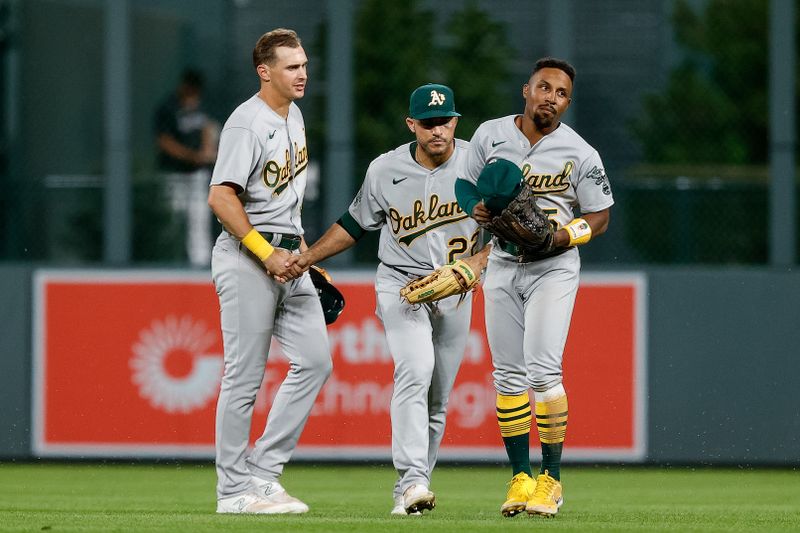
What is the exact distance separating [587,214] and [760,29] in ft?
20.5

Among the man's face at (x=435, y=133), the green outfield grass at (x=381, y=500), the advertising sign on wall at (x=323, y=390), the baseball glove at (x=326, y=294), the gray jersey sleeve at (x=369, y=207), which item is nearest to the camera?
the green outfield grass at (x=381, y=500)

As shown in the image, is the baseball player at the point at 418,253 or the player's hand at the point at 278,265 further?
the baseball player at the point at 418,253

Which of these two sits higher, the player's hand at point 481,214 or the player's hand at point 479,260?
the player's hand at point 481,214

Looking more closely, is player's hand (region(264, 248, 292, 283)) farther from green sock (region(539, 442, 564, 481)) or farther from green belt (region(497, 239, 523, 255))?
green sock (region(539, 442, 564, 481))

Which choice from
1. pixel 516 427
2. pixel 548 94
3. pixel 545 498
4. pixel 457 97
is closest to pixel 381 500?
pixel 516 427

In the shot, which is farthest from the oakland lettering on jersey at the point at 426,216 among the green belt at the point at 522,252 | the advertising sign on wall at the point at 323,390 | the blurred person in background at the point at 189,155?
the blurred person in background at the point at 189,155

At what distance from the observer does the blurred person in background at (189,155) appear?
10609mm

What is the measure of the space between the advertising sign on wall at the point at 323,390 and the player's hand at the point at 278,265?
325cm

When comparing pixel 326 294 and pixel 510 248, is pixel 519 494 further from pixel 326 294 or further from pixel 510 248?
pixel 326 294

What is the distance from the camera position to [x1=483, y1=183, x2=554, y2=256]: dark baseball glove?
6332 mm

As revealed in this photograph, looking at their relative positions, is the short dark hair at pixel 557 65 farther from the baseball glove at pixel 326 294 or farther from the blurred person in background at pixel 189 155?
the blurred person in background at pixel 189 155

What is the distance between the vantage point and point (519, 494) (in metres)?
6.55

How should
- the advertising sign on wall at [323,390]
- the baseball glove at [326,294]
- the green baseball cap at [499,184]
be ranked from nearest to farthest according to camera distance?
the green baseball cap at [499,184]
the baseball glove at [326,294]
the advertising sign on wall at [323,390]

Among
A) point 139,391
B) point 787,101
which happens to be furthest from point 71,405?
point 787,101
